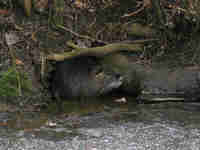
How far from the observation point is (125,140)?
5.54 meters

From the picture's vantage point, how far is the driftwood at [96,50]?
705 cm

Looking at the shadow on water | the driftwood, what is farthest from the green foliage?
the driftwood

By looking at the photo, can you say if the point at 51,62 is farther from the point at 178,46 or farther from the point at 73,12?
the point at 178,46

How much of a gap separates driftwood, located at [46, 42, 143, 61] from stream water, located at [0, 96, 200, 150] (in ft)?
2.56

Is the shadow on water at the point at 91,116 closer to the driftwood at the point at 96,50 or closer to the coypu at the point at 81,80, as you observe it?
the coypu at the point at 81,80

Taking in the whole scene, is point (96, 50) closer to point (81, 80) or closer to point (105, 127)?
point (81, 80)

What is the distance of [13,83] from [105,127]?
177 cm

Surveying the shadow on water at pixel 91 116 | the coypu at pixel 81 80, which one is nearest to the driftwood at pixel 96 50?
the coypu at pixel 81 80

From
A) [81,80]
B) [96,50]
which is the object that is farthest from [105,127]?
[96,50]

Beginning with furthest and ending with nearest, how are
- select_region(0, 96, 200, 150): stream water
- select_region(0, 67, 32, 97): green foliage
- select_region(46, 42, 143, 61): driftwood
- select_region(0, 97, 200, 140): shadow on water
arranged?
1. select_region(46, 42, 143, 61): driftwood
2. select_region(0, 67, 32, 97): green foliage
3. select_region(0, 97, 200, 140): shadow on water
4. select_region(0, 96, 200, 150): stream water

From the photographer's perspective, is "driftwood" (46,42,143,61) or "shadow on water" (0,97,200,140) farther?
"driftwood" (46,42,143,61)

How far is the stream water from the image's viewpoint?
5.41 meters

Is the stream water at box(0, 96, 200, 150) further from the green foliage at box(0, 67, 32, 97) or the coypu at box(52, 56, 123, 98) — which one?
the green foliage at box(0, 67, 32, 97)

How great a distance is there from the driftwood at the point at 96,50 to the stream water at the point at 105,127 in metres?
0.78
